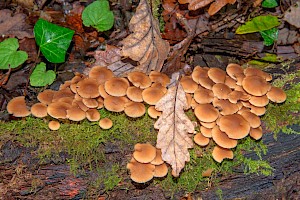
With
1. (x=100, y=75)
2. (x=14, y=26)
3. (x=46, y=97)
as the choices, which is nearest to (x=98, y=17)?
(x=14, y=26)

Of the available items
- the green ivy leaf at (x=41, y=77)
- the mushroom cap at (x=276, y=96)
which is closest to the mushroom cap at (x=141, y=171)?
the mushroom cap at (x=276, y=96)

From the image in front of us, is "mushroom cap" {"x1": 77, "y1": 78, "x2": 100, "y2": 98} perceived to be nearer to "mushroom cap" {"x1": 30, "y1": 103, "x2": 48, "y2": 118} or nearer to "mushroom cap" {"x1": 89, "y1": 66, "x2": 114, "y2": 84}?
"mushroom cap" {"x1": 89, "y1": 66, "x2": 114, "y2": 84}

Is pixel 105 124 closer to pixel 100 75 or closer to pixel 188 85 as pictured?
pixel 100 75

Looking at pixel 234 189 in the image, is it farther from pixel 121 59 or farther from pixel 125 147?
pixel 121 59

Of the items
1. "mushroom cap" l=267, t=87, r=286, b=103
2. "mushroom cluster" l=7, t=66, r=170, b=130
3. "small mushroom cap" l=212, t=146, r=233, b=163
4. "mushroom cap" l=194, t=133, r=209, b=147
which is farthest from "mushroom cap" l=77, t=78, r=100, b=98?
"mushroom cap" l=267, t=87, r=286, b=103

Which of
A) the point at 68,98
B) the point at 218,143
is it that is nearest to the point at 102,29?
the point at 68,98

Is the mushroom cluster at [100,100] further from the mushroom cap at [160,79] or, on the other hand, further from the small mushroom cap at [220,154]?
the small mushroom cap at [220,154]
